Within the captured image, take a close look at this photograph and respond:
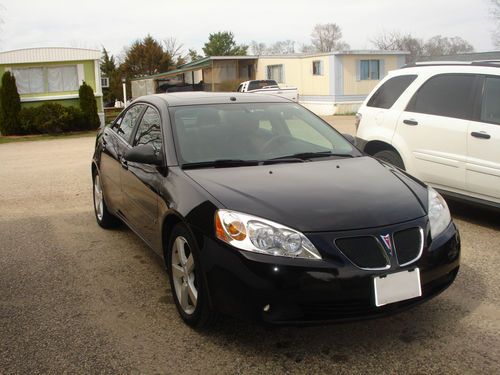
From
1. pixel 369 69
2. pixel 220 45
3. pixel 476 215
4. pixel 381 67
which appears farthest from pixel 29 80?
pixel 220 45

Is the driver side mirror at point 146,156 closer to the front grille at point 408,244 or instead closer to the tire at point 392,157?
the front grille at point 408,244

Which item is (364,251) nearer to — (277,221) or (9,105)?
(277,221)

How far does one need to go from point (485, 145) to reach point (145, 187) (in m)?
3.50

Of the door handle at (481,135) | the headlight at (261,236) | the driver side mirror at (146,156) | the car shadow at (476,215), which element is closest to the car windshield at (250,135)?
the driver side mirror at (146,156)

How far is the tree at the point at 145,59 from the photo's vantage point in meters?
53.8

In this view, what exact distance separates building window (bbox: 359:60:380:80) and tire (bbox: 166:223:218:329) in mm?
28205

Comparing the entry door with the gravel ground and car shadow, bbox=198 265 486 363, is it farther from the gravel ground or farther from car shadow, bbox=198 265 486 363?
car shadow, bbox=198 265 486 363

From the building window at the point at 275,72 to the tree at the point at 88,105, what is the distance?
14.4 meters

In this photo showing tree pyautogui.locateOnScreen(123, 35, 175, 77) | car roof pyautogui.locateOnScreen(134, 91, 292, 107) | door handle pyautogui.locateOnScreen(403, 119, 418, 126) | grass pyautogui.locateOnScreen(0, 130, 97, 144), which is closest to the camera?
car roof pyautogui.locateOnScreen(134, 91, 292, 107)

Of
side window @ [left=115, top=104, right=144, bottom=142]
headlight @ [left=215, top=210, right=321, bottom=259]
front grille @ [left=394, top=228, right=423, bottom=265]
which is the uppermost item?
side window @ [left=115, top=104, right=144, bottom=142]

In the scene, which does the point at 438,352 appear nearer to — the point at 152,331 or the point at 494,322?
the point at 494,322

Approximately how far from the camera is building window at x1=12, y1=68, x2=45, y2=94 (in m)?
22.9

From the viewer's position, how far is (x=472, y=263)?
4.72 meters

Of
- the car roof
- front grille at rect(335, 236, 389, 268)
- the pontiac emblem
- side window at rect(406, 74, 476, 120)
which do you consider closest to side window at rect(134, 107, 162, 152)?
the car roof
